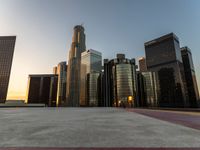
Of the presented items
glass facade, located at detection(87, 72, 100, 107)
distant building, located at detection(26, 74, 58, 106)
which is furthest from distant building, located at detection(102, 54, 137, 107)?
distant building, located at detection(26, 74, 58, 106)

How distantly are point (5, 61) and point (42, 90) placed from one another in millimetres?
63990

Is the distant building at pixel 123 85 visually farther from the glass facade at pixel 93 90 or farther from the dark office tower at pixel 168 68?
the dark office tower at pixel 168 68

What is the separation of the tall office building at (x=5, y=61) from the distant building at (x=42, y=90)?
47510 mm

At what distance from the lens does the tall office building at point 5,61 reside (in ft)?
475

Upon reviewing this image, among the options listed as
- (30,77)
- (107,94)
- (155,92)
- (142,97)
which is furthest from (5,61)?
(155,92)

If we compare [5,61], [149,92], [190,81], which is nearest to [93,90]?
[149,92]

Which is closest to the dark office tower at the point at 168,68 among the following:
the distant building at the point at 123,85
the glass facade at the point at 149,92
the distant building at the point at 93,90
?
the glass facade at the point at 149,92

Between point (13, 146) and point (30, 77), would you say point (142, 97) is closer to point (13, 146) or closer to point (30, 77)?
point (13, 146)

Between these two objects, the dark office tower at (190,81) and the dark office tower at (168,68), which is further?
the dark office tower at (190,81)

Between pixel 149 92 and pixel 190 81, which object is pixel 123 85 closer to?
pixel 149 92

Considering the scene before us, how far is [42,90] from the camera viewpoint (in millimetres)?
194750

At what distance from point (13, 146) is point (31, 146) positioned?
0.55 meters

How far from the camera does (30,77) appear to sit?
19712cm

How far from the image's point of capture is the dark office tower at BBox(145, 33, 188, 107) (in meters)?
133
